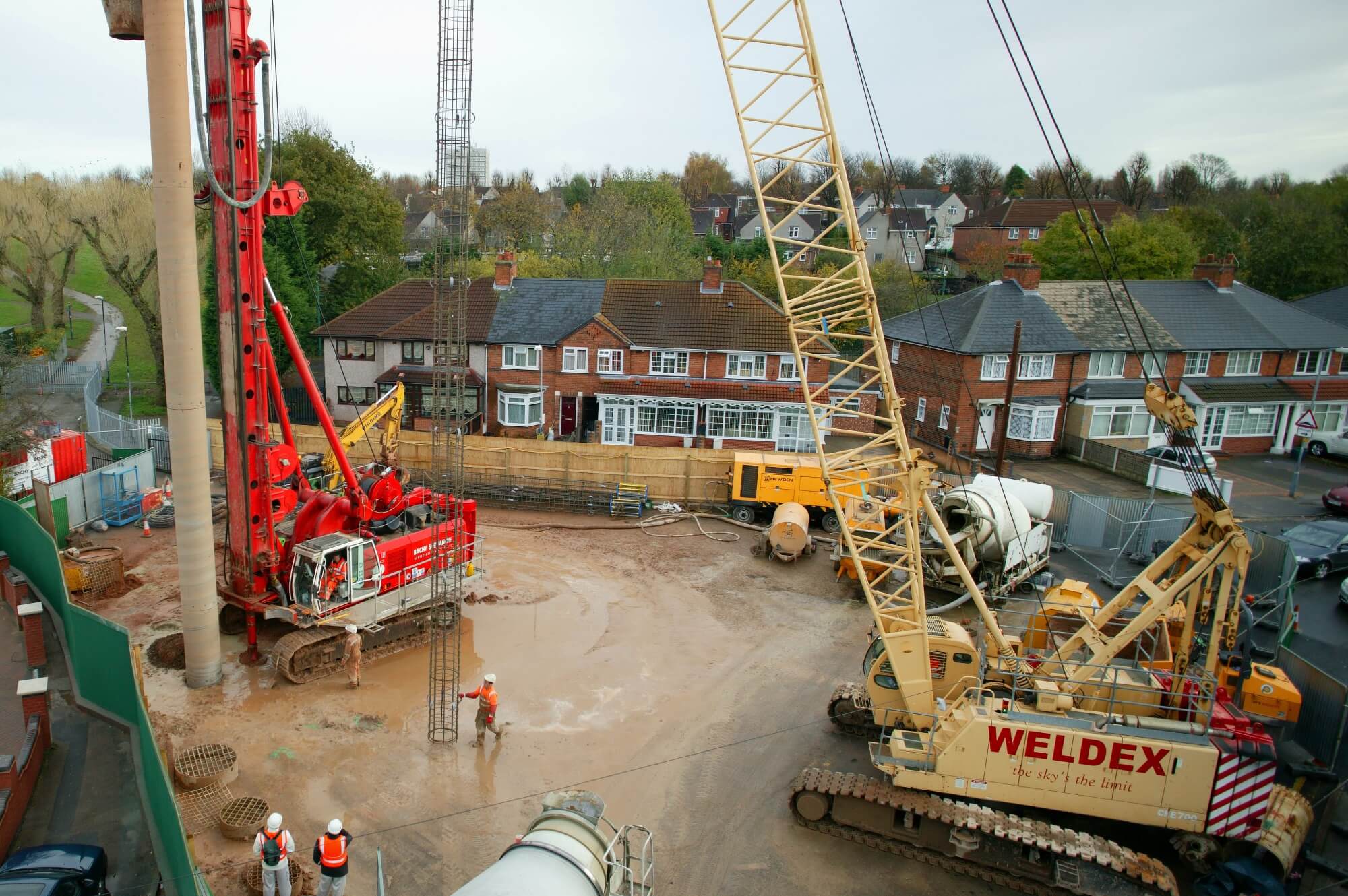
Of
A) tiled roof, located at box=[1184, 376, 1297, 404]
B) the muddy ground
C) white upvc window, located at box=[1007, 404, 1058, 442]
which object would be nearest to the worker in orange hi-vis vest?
the muddy ground

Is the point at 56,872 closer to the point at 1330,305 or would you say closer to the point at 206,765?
the point at 206,765

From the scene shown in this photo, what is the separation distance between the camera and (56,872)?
9258 millimetres

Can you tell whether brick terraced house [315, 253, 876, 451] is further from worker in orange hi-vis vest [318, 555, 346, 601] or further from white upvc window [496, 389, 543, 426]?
worker in orange hi-vis vest [318, 555, 346, 601]

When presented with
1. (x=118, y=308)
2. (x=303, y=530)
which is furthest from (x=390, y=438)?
(x=118, y=308)

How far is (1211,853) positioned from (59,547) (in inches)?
942

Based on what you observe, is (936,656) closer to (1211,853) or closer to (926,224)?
(1211,853)

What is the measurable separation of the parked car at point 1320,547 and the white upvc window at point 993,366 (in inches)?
Answer: 458

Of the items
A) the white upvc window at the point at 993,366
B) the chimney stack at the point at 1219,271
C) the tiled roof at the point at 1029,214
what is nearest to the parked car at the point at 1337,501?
the white upvc window at the point at 993,366

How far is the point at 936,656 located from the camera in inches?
500

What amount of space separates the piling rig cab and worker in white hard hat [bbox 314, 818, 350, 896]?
432 cm

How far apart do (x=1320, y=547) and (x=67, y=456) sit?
33344 mm

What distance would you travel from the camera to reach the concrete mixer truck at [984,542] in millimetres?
19656

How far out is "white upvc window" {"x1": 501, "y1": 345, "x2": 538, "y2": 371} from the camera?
32.0 metres

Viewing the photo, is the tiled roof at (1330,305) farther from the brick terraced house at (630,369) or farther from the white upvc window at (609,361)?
the white upvc window at (609,361)
